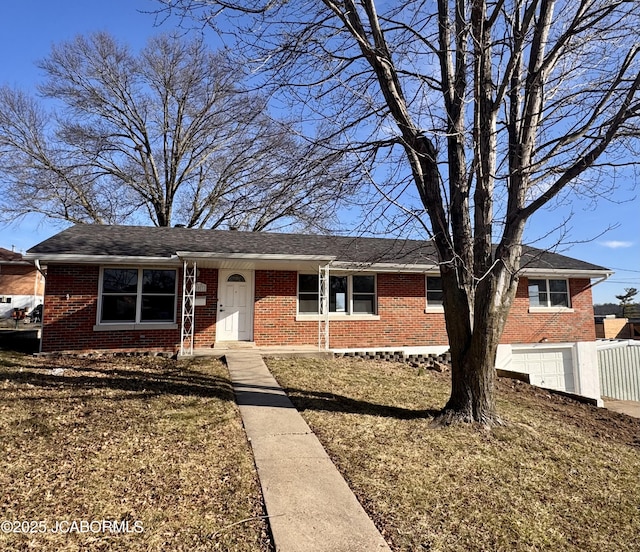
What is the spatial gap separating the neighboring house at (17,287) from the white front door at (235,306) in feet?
82.1

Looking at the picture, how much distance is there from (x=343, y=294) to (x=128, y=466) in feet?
29.5

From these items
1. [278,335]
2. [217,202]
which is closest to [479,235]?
[278,335]

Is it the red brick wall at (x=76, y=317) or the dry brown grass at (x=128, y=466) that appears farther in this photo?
the red brick wall at (x=76, y=317)

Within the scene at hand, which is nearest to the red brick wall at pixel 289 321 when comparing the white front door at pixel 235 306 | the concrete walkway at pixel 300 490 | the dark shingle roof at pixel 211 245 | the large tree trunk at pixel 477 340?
the white front door at pixel 235 306

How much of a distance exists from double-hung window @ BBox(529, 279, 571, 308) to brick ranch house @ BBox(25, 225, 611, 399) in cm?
5

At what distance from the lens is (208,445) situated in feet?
15.1

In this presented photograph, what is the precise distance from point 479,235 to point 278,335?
291 inches

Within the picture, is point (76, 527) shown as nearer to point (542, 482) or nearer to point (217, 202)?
point (542, 482)

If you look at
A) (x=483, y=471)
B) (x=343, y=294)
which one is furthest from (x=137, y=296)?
(x=483, y=471)

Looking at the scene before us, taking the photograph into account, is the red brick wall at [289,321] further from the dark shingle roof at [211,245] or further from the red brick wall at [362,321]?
the dark shingle roof at [211,245]

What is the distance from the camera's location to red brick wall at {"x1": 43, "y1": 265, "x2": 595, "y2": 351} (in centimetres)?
1032

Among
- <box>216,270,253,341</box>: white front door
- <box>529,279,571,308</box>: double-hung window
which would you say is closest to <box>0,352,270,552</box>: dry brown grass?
<box>216,270,253,341</box>: white front door

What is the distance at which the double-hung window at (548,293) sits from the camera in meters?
14.0

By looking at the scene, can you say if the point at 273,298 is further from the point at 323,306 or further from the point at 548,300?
the point at 548,300
